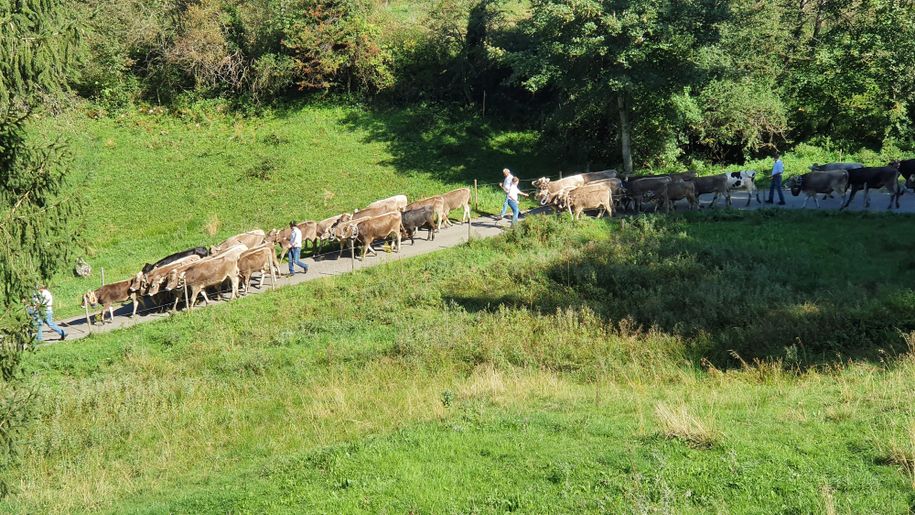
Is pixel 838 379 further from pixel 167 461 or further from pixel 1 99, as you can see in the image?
pixel 1 99

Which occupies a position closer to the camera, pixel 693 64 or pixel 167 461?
pixel 167 461

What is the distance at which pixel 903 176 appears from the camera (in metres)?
28.1

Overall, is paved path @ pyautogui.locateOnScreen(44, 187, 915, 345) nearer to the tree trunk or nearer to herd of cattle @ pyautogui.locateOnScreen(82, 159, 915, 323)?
herd of cattle @ pyautogui.locateOnScreen(82, 159, 915, 323)

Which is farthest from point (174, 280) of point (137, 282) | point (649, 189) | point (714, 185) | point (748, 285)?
point (714, 185)

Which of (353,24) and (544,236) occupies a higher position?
(353,24)

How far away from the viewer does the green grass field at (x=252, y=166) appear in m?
32.4

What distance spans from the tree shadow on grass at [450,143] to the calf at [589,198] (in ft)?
29.3

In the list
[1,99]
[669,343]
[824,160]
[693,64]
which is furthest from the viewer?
[824,160]

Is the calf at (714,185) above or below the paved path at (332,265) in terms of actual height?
above

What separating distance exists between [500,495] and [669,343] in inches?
318

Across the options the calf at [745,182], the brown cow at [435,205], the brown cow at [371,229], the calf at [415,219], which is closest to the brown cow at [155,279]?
the brown cow at [371,229]

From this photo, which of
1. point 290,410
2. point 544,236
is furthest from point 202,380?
point 544,236

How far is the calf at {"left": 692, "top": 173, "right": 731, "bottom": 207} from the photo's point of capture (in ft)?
91.5

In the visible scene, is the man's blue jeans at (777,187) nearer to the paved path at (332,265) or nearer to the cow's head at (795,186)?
the cow's head at (795,186)
